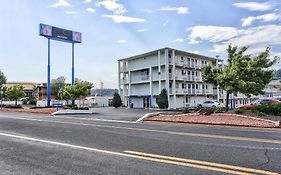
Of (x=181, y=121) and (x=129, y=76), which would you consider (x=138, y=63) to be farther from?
(x=181, y=121)

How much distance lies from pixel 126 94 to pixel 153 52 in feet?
41.2

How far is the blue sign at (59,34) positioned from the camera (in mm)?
38125

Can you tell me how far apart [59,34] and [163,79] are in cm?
2005

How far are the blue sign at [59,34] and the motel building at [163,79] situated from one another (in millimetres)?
Answer: 13903

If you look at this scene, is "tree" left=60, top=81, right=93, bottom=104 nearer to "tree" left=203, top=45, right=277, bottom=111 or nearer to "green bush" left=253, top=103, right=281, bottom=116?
"tree" left=203, top=45, right=277, bottom=111

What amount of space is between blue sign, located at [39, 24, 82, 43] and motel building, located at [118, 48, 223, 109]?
13.9 meters

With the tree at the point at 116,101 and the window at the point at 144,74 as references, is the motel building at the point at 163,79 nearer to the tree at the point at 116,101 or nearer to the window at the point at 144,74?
the window at the point at 144,74

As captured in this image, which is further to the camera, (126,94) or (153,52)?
(126,94)

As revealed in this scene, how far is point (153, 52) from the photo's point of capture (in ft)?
161

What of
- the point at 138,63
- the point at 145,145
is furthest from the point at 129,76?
the point at 145,145

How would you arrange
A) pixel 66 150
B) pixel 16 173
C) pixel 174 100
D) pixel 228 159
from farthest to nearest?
pixel 174 100 < pixel 66 150 < pixel 228 159 < pixel 16 173

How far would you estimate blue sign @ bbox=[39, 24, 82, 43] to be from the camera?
3812 cm

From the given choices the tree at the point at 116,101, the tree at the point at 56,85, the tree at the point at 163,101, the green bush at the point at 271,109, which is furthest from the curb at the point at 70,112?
the tree at the point at 56,85

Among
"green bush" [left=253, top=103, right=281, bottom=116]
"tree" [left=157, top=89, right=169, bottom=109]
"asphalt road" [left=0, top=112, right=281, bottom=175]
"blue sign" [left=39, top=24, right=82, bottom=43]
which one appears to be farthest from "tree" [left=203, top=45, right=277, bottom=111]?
"blue sign" [left=39, top=24, right=82, bottom=43]
